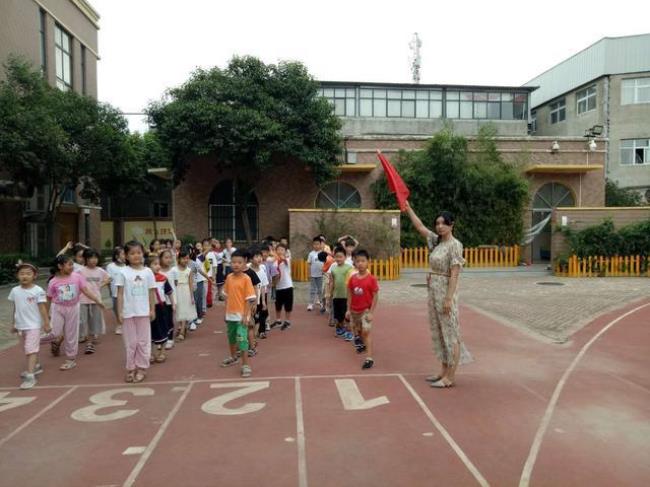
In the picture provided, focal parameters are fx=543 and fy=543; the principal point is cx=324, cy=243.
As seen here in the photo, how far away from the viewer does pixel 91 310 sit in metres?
8.58

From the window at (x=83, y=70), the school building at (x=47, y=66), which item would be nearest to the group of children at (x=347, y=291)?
the school building at (x=47, y=66)

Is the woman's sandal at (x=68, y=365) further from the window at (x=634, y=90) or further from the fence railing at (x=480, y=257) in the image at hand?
the window at (x=634, y=90)

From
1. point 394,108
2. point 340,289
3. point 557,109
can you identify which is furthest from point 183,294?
point 557,109

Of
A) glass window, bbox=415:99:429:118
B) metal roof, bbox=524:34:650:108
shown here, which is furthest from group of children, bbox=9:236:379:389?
metal roof, bbox=524:34:650:108

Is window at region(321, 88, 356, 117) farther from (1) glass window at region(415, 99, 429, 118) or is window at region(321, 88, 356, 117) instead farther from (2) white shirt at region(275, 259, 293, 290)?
(2) white shirt at region(275, 259, 293, 290)

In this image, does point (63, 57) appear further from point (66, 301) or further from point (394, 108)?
point (66, 301)

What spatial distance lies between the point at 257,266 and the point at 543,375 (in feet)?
14.9

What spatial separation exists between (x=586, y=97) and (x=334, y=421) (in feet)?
121

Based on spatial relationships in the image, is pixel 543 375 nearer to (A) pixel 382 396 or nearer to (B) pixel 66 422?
(A) pixel 382 396

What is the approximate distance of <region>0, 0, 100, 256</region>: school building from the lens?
22766 mm

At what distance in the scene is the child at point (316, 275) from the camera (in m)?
11.4

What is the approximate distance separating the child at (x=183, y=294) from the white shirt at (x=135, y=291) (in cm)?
217

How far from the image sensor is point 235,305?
23.3 feet

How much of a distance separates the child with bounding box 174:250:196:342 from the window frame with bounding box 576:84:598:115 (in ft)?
110
